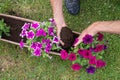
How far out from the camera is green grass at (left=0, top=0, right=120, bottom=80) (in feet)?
11.0

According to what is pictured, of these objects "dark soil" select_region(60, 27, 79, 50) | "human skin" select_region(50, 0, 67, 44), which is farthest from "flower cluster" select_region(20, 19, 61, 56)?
"human skin" select_region(50, 0, 67, 44)

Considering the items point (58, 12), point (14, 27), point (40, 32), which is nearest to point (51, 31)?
point (40, 32)

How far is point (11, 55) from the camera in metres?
3.51

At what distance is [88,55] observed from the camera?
Answer: 2.97 meters

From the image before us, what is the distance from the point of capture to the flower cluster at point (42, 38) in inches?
122

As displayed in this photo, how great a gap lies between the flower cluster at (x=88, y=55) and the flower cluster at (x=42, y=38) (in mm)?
155

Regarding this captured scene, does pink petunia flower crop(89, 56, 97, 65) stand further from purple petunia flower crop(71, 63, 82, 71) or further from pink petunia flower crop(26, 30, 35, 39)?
pink petunia flower crop(26, 30, 35, 39)

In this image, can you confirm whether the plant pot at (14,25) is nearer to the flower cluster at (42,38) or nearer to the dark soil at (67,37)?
the flower cluster at (42,38)

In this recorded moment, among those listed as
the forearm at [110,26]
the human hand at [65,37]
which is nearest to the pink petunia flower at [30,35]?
the human hand at [65,37]

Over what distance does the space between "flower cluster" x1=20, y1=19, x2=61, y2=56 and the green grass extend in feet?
0.98

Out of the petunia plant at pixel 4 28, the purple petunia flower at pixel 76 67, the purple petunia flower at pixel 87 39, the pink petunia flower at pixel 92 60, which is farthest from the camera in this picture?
the petunia plant at pixel 4 28

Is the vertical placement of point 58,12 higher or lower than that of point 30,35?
higher

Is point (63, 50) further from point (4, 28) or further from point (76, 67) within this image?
point (4, 28)

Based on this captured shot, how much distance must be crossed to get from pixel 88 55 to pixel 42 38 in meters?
0.58
